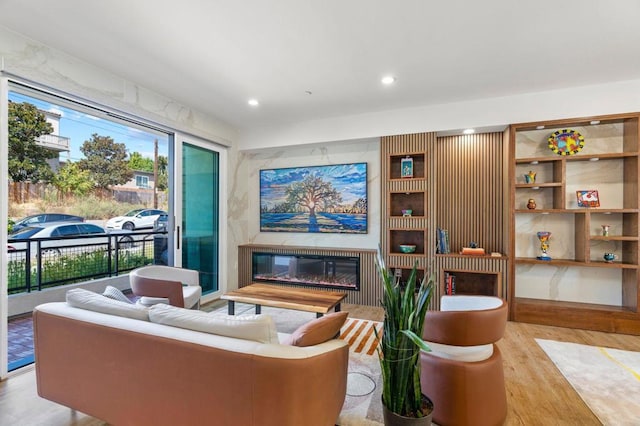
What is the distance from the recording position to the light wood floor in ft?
6.14

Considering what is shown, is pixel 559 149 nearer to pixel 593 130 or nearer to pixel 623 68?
pixel 593 130

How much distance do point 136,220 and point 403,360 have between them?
5.78 meters

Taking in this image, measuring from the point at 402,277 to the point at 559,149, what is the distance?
2.43m

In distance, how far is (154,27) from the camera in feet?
7.34

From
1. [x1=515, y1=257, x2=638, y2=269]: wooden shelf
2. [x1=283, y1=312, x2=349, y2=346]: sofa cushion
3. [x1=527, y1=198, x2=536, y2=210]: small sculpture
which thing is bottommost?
[x1=283, y1=312, x2=349, y2=346]: sofa cushion

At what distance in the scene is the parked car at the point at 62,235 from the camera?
154 inches

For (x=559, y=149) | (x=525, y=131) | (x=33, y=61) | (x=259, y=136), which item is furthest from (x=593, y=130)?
(x=33, y=61)

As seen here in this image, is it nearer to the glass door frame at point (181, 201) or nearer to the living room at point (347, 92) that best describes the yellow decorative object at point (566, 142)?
the living room at point (347, 92)

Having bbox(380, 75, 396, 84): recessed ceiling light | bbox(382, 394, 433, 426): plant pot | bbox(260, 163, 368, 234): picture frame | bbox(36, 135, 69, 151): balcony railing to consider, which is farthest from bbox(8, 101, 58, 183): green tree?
bbox(382, 394, 433, 426): plant pot

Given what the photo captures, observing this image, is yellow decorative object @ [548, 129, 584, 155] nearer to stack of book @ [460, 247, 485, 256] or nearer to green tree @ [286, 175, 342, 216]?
stack of book @ [460, 247, 485, 256]

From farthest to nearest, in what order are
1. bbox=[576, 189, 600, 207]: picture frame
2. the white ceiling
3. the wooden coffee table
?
bbox=[576, 189, 600, 207]: picture frame → the wooden coffee table → the white ceiling

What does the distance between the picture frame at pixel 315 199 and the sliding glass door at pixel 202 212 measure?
2.50 feet

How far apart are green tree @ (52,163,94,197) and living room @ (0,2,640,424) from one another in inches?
86.1

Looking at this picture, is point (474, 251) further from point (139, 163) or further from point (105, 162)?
point (105, 162)
